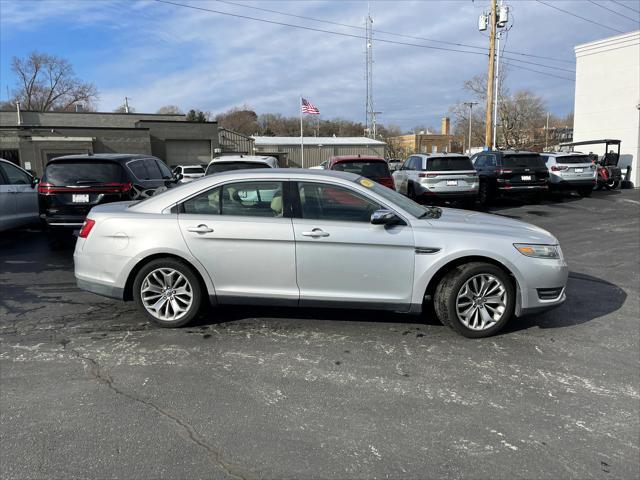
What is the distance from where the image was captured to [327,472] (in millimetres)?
2717

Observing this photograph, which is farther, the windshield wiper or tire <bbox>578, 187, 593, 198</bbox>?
tire <bbox>578, 187, 593, 198</bbox>

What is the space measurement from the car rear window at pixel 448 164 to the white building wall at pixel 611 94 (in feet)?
49.5

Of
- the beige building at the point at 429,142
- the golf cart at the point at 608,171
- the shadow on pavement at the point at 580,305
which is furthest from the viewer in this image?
the beige building at the point at 429,142

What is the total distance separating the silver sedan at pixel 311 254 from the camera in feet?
14.9

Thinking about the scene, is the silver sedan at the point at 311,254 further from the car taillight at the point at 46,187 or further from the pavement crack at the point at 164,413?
the car taillight at the point at 46,187

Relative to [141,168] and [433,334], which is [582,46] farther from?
[433,334]

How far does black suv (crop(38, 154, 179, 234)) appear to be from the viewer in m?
8.37

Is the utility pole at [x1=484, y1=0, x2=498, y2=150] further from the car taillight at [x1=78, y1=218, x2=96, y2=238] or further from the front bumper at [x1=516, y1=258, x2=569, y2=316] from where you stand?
the car taillight at [x1=78, y1=218, x2=96, y2=238]

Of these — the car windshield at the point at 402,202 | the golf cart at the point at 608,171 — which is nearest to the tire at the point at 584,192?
the golf cart at the point at 608,171

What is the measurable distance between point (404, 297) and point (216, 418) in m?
2.09

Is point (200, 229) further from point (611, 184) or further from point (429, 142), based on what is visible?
point (429, 142)

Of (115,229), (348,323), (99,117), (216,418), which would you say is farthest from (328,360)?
(99,117)

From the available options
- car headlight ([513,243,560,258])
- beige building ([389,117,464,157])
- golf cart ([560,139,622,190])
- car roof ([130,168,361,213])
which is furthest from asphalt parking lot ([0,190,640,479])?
beige building ([389,117,464,157])

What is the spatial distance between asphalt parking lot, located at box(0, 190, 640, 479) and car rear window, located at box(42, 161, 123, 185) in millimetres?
3169
